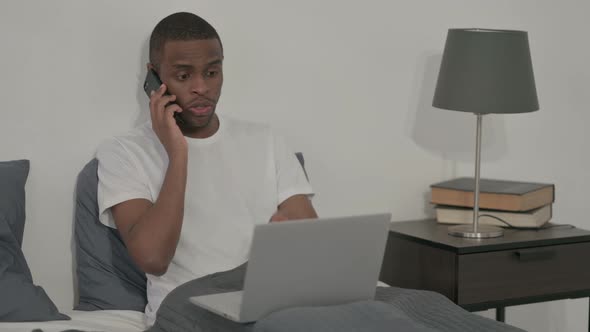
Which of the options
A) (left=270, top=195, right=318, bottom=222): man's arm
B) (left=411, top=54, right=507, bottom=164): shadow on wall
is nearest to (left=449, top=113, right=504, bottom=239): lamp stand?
(left=411, top=54, right=507, bottom=164): shadow on wall

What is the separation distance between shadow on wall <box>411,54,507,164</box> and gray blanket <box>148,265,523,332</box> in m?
0.98

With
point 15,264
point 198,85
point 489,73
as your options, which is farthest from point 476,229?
point 15,264

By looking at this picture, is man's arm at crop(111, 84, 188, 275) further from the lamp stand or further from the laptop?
the lamp stand

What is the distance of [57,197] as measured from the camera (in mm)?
2400

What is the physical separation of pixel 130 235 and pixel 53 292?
484 mm

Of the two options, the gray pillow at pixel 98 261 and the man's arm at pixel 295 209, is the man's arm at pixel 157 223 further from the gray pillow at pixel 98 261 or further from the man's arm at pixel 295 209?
the man's arm at pixel 295 209

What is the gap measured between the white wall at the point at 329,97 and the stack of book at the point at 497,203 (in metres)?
0.19

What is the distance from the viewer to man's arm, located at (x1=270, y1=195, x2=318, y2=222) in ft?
7.76

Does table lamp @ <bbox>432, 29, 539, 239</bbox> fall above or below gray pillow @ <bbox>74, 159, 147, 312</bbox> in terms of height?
above

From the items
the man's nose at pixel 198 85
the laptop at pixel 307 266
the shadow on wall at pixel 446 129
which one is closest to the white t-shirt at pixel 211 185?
the man's nose at pixel 198 85

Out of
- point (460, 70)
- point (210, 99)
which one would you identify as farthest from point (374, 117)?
point (210, 99)

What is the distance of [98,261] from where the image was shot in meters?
2.29

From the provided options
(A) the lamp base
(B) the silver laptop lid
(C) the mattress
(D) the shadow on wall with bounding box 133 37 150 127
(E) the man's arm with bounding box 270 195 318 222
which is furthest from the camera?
(A) the lamp base

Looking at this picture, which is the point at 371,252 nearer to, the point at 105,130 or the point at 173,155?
the point at 173,155
